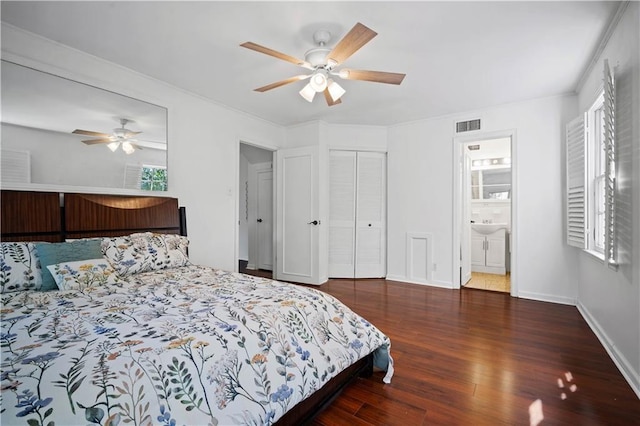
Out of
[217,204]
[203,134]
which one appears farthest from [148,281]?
[203,134]

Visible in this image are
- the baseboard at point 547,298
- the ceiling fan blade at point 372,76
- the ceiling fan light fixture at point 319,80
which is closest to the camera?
the ceiling fan blade at point 372,76

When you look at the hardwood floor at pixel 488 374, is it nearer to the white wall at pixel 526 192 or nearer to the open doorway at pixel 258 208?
the white wall at pixel 526 192

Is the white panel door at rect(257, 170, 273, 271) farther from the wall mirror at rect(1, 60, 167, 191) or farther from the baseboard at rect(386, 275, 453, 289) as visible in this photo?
the wall mirror at rect(1, 60, 167, 191)

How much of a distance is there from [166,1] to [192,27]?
28 centimetres

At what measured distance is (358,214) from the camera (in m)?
Result: 4.90

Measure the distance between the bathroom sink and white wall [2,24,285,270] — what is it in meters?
4.31

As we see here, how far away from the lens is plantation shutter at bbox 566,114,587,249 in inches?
115

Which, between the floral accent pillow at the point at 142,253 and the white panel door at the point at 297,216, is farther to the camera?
the white panel door at the point at 297,216

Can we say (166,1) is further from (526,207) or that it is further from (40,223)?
(526,207)

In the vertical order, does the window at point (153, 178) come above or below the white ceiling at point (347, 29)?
below

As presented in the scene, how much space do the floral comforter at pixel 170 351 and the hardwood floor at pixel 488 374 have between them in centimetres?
25

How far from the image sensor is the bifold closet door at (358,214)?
192 inches

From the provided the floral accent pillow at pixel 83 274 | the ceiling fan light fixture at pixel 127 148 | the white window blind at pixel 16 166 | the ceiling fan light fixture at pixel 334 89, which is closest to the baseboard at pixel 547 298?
the ceiling fan light fixture at pixel 334 89

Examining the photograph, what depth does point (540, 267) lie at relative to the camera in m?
3.69
